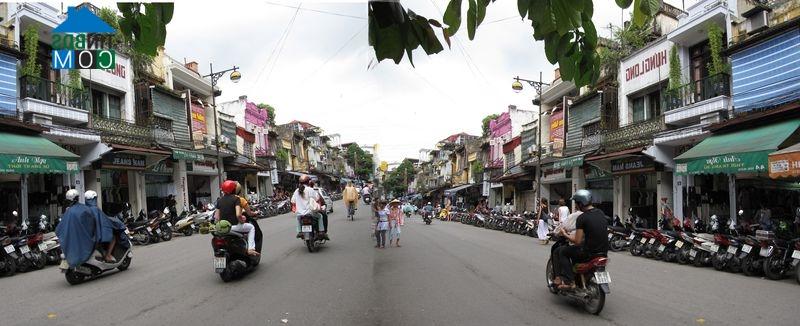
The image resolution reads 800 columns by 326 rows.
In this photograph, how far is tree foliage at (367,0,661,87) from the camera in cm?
175

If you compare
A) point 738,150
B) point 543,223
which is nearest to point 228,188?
point 738,150

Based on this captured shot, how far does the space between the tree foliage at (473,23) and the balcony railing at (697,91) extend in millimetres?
14385

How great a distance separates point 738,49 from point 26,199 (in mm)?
20449

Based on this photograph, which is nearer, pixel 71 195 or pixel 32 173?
pixel 71 195

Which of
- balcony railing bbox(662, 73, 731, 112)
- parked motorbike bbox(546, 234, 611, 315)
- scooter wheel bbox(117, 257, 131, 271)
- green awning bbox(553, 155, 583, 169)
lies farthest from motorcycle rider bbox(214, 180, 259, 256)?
green awning bbox(553, 155, 583, 169)

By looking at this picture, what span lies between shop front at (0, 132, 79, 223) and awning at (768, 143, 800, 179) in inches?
636

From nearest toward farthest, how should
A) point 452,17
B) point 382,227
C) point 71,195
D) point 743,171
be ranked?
point 452,17 → point 71,195 → point 743,171 → point 382,227

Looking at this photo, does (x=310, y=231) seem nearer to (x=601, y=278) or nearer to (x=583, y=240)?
(x=583, y=240)

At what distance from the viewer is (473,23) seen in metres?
1.92

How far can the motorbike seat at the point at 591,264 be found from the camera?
18.8 feet

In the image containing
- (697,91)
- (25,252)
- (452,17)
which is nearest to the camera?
(452,17)

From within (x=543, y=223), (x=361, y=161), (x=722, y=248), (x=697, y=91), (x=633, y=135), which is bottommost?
(x=543, y=223)

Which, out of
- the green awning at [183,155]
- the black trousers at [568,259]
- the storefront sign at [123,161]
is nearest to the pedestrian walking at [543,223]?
the black trousers at [568,259]

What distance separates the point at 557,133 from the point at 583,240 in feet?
67.3
